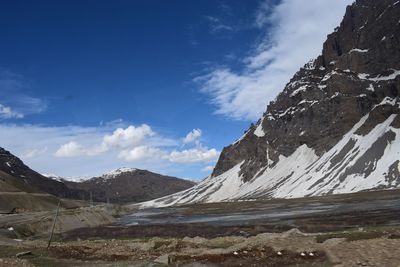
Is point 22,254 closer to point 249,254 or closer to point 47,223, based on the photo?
point 249,254

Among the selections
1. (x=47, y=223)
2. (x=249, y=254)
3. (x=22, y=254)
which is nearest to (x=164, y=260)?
(x=249, y=254)

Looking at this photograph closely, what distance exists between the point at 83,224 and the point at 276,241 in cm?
11196

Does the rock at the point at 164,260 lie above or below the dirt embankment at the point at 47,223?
below

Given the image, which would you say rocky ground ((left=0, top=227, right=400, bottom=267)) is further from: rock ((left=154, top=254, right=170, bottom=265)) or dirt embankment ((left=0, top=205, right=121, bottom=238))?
dirt embankment ((left=0, top=205, right=121, bottom=238))

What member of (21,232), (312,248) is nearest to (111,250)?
(312,248)

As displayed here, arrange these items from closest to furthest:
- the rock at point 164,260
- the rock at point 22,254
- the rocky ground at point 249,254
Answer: the rocky ground at point 249,254 < the rock at point 164,260 < the rock at point 22,254

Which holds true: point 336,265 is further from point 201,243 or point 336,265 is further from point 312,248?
point 201,243

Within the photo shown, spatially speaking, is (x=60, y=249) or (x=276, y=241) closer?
(x=276, y=241)

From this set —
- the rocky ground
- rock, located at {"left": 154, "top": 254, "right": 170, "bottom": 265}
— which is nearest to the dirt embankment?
the rocky ground

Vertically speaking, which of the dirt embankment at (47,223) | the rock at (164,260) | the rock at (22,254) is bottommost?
the rock at (164,260)

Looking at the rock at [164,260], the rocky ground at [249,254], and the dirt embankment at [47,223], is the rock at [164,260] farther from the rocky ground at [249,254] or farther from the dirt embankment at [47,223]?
the dirt embankment at [47,223]

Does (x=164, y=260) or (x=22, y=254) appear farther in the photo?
(x=22, y=254)

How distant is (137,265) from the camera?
1706 inches

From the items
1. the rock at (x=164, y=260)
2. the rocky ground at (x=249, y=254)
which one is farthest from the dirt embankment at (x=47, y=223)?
the rock at (x=164, y=260)
